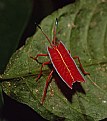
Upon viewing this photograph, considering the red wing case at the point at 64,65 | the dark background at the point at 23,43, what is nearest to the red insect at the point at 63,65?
the red wing case at the point at 64,65

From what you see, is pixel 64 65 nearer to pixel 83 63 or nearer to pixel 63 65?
pixel 63 65

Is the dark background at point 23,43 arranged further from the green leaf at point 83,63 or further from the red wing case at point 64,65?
the red wing case at point 64,65

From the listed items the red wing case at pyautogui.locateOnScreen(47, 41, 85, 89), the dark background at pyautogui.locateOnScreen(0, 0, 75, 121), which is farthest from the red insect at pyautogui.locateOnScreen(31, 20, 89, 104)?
the dark background at pyautogui.locateOnScreen(0, 0, 75, 121)

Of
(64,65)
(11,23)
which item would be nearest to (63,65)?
(64,65)

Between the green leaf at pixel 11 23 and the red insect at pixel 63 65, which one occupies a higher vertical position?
the green leaf at pixel 11 23

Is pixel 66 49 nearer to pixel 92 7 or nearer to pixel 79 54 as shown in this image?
pixel 79 54

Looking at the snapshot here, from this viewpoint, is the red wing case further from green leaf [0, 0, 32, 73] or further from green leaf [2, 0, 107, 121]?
green leaf [0, 0, 32, 73]
